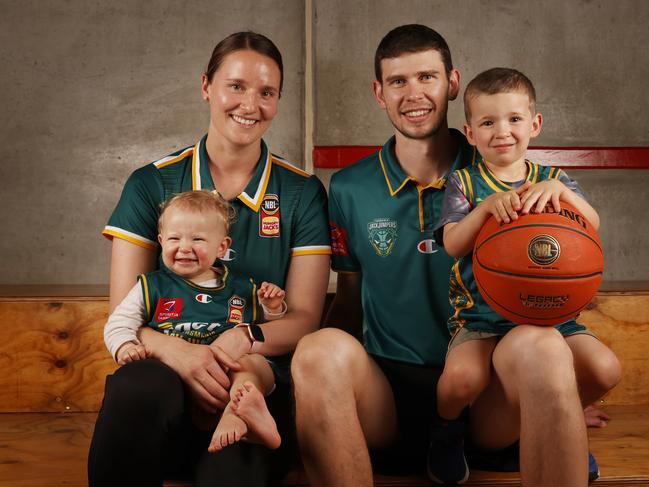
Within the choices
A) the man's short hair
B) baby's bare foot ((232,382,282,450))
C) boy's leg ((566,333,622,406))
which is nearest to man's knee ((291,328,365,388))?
baby's bare foot ((232,382,282,450))

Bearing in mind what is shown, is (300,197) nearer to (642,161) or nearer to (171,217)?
(171,217)

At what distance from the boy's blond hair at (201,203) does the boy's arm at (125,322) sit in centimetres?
21

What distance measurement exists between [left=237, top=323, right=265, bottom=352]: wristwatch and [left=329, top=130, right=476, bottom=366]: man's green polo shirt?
44cm

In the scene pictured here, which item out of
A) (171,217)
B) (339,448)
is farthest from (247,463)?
(171,217)

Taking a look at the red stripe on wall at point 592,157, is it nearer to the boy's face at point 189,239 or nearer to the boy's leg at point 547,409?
the boy's face at point 189,239

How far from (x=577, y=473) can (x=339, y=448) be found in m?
0.53

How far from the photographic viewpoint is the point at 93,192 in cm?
412

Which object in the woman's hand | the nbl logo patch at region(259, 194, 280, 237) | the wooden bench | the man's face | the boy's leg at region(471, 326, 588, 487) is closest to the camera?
the boy's leg at region(471, 326, 588, 487)

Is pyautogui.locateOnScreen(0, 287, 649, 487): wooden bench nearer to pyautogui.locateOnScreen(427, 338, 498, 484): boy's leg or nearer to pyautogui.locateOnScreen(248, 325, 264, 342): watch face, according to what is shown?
pyautogui.locateOnScreen(427, 338, 498, 484): boy's leg

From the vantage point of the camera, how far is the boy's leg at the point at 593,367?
5.35 ft

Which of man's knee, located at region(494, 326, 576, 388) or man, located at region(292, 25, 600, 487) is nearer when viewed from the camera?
man's knee, located at region(494, 326, 576, 388)

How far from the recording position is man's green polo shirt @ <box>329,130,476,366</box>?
2068 mm

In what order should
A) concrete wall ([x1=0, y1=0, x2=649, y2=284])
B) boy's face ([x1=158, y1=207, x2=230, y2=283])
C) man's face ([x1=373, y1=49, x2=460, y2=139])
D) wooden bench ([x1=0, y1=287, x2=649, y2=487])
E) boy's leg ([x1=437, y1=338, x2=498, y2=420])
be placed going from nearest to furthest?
boy's leg ([x1=437, y1=338, x2=498, y2=420]) → boy's face ([x1=158, y1=207, x2=230, y2=283]) → man's face ([x1=373, y1=49, x2=460, y2=139]) → wooden bench ([x1=0, y1=287, x2=649, y2=487]) → concrete wall ([x1=0, y1=0, x2=649, y2=284])

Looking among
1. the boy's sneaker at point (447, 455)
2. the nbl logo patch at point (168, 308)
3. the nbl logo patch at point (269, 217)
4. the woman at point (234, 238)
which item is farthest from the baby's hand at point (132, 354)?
the boy's sneaker at point (447, 455)
